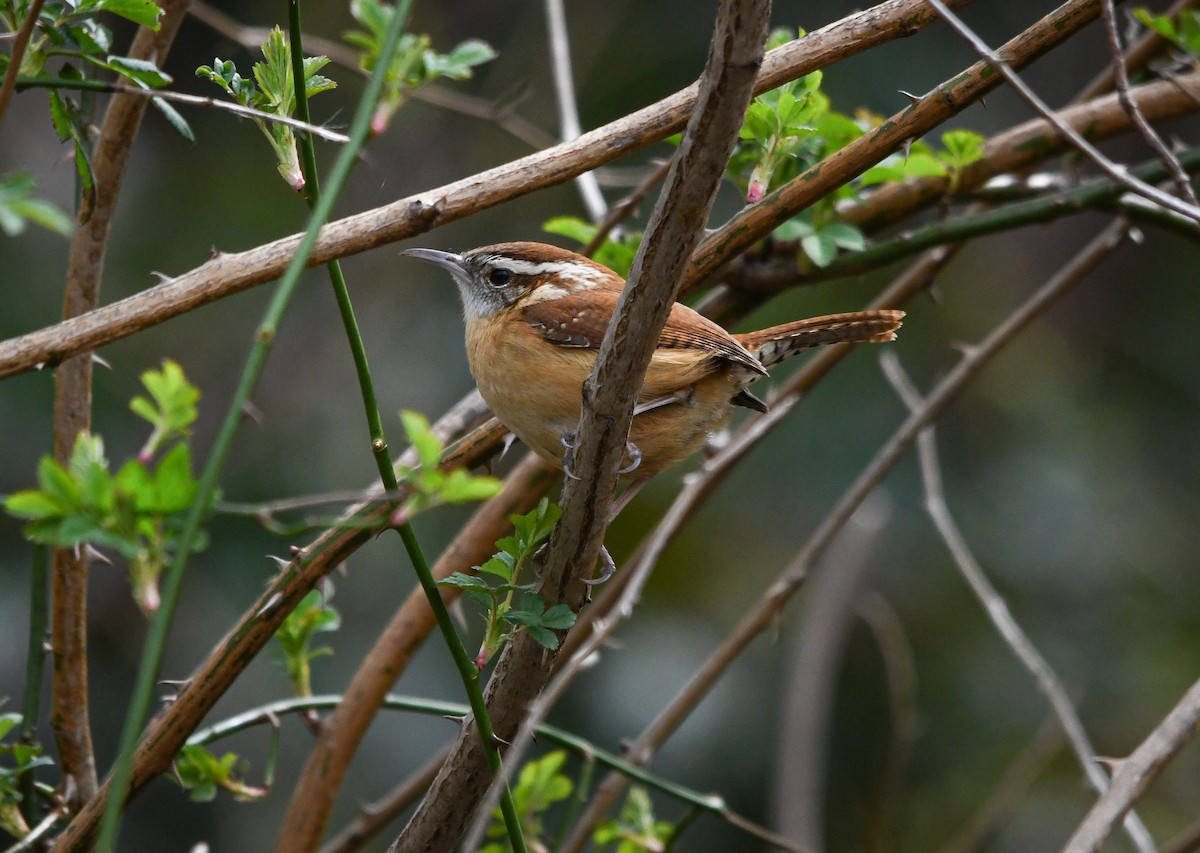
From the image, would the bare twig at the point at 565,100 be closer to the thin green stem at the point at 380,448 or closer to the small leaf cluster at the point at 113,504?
the thin green stem at the point at 380,448

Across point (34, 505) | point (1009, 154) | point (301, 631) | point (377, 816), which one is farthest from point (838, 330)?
point (34, 505)

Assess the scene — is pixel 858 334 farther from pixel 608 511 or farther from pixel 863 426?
pixel 863 426

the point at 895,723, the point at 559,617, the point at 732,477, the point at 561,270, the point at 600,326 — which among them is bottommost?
the point at 895,723

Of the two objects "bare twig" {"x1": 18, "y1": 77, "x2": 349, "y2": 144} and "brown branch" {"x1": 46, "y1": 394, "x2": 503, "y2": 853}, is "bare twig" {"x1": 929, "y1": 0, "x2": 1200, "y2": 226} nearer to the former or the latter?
"bare twig" {"x1": 18, "y1": 77, "x2": 349, "y2": 144}

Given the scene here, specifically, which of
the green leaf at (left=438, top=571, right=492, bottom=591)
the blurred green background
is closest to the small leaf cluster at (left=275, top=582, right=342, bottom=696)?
the green leaf at (left=438, top=571, right=492, bottom=591)

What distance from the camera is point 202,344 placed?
6.66 meters

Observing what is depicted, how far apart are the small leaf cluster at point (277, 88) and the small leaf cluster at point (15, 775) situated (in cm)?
117

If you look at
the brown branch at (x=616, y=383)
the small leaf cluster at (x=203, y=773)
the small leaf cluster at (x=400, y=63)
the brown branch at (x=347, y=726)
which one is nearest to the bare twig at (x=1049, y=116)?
the brown branch at (x=616, y=383)

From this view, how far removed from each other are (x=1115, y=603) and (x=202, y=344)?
529cm

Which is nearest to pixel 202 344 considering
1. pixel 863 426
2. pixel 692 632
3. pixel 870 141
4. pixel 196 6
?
pixel 196 6

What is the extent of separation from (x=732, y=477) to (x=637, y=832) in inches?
151

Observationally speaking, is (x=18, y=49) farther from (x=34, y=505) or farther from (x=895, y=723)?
(x=895, y=723)

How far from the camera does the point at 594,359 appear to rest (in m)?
2.93

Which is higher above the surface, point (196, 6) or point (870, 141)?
point (196, 6)
